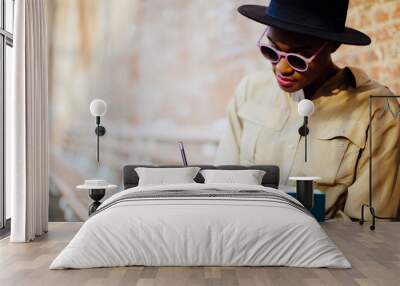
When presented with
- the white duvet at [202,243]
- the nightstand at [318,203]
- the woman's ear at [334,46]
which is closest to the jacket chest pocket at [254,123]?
the nightstand at [318,203]

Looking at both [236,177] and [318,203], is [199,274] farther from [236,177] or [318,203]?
[318,203]

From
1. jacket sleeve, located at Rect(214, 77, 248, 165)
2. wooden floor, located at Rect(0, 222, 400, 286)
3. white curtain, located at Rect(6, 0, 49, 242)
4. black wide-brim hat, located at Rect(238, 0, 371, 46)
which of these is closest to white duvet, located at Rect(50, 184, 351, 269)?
wooden floor, located at Rect(0, 222, 400, 286)

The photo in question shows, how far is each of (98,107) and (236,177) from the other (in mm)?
1898

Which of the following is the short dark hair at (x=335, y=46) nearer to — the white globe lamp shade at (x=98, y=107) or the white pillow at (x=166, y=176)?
the white pillow at (x=166, y=176)

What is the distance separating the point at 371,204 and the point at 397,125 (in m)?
1.02

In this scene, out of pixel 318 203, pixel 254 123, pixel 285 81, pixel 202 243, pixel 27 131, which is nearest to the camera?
pixel 202 243

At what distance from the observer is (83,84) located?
7586 mm

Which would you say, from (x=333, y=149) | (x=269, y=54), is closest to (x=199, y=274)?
(x=333, y=149)

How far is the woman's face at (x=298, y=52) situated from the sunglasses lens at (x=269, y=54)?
0.07 metres

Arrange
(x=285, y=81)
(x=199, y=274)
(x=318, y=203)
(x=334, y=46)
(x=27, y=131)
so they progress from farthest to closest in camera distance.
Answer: (x=285, y=81) < (x=334, y=46) < (x=318, y=203) < (x=27, y=131) < (x=199, y=274)

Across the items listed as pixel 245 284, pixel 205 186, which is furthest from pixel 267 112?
pixel 245 284

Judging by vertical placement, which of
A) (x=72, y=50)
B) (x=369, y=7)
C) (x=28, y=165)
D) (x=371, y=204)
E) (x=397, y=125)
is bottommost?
(x=371, y=204)

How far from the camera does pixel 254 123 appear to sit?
7.44 meters

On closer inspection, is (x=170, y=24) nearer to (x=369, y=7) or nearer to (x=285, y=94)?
(x=285, y=94)
